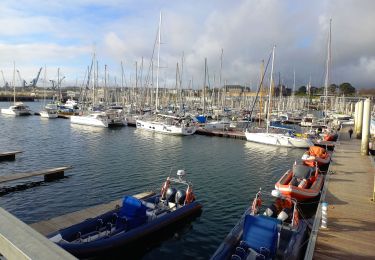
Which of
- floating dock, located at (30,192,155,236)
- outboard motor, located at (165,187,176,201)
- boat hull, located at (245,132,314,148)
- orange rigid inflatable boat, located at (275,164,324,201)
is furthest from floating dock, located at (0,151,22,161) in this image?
boat hull, located at (245,132,314,148)

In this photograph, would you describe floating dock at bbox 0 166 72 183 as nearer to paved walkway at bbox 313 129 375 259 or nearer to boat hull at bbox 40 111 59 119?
paved walkway at bbox 313 129 375 259

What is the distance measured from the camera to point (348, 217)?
1470 centimetres

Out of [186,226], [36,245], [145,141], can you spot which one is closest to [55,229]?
[186,226]

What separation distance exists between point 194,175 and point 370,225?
15652 millimetres

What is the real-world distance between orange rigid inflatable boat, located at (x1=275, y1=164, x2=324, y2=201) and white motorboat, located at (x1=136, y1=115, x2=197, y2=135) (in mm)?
31053

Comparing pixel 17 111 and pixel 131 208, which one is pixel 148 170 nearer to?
pixel 131 208

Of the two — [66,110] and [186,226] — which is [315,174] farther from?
[66,110]

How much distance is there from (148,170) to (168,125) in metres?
26.0

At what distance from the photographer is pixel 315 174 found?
22922mm

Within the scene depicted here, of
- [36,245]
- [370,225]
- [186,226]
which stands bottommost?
[186,226]

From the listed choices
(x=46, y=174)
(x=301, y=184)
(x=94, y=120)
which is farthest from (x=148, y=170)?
(x=94, y=120)

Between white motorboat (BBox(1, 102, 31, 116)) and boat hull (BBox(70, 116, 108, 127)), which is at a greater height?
white motorboat (BBox(1, 102, 31, 116))

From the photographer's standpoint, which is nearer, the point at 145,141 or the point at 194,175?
the point at 194,175

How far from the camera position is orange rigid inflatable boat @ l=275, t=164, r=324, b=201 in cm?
1995
